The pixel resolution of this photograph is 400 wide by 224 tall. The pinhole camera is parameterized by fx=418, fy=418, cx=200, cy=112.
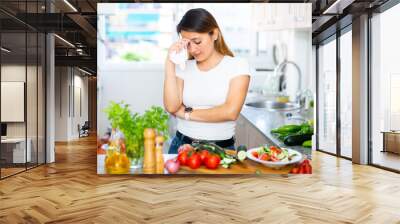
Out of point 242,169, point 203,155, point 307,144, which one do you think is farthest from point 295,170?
point 203,155

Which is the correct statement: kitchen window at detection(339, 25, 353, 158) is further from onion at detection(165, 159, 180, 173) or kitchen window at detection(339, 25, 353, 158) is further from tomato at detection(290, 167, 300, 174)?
onion at detection(165, 159, 180, 173)

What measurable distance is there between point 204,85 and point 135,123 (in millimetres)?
964

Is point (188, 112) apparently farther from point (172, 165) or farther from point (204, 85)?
point (172, 165)

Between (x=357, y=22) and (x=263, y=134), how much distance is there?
3235 mm

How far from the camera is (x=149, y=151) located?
16.6ft

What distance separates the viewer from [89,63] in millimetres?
11172

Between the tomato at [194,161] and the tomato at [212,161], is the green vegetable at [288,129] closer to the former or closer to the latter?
the tomato at [212,161]

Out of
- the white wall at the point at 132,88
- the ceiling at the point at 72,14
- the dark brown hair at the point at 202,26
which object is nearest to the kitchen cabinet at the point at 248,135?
the dark brown hair at the point at 202,26

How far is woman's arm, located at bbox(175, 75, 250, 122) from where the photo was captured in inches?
198

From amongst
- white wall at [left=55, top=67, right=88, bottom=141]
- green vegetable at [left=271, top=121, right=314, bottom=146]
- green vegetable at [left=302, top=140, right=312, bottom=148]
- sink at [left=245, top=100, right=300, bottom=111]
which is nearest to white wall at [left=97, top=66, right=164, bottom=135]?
sink at [left=245, top=100, right=300, bottom=111]

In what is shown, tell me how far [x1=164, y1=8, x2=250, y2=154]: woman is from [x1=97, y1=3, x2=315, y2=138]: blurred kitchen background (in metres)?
0.11

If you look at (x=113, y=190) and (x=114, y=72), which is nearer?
(x=113, y=190)

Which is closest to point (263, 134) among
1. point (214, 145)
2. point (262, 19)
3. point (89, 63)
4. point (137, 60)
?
point (214, 145)

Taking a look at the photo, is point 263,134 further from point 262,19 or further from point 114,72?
point 114,72
